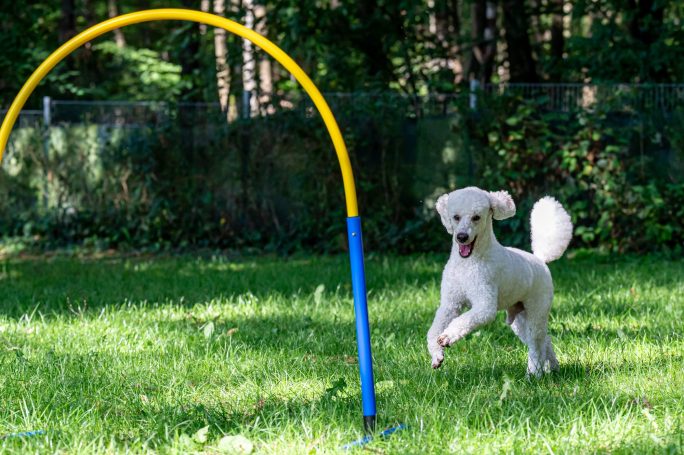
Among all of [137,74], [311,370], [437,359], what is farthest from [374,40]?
[137,74]

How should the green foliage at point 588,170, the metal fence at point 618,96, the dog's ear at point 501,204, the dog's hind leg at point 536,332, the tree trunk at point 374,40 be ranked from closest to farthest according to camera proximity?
the dog's ear at point 501,204 < the dog's hind leg at point 536,332 < the green foliage at point 588,170 < the metal fence at point 618,96 < the tree trunk at point 374,40

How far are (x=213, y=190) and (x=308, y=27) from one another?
7.98 ft

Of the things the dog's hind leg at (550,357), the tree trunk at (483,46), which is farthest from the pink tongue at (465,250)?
the tree trunk at (483,46)

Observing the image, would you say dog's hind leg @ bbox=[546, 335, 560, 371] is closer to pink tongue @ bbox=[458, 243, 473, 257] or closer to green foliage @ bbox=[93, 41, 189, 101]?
pink tongue @ bbox=[458, 243, 473, 257]

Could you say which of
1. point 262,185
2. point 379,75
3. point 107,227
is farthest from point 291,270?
point 379,75

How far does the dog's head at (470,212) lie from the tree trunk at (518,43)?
35.2ft

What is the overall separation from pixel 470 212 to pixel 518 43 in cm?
1124

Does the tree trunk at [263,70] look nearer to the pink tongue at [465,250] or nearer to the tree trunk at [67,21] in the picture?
the tree trunk at [67,21]

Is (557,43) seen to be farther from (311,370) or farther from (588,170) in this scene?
(311,370)

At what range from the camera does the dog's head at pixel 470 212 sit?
421 cm

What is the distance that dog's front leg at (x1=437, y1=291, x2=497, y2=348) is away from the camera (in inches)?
159

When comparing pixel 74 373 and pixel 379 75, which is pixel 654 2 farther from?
pixel 74 373

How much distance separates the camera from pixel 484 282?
4.24 m

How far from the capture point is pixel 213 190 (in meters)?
11.2
